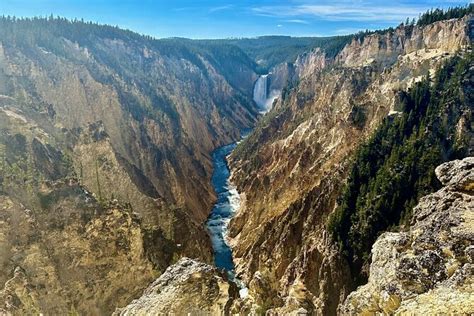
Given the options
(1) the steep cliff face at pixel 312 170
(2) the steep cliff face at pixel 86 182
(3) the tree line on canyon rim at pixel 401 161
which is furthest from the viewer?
(3) the tree line on canyon rim at pixel 401 161

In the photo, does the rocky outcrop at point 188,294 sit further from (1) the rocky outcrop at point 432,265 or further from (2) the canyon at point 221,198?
(1) the rocky outcrop at point 432,265

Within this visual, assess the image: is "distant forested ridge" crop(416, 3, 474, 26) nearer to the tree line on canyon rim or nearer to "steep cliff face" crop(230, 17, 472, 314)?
"steep cliff face" crop(230, 17, 472, 314)

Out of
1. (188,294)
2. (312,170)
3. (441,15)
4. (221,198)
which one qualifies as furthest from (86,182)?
(441,15)

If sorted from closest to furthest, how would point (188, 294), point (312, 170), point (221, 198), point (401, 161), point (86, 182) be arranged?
point (188, 294) → point (401, 161) → point (86, 182) → point (312, 170) → point (221, 198)

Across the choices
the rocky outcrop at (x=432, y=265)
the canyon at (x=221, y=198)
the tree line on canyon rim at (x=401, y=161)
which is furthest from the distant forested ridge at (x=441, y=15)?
the rocky outcrop at (x=432, y=265)

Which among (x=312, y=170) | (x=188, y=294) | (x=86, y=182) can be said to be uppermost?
(x=86, y=182)

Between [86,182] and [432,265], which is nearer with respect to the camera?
[432,265]

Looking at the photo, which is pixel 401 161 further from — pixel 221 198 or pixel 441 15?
pixel 441 15

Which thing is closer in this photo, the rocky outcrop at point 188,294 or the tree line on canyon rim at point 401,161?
the rocky outcrop at point 188,294

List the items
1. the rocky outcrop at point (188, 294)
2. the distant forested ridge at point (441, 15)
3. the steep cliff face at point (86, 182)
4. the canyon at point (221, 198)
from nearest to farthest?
the canyon at point (221, 198)
the rocky outcrop at point (188, 294)
the steep cliff face at point (86, 182)
the distant forested ridge at point (441, 15)
